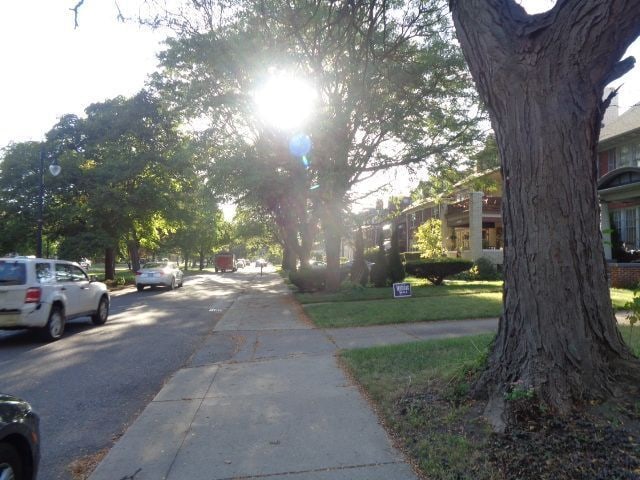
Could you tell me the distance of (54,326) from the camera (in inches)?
416

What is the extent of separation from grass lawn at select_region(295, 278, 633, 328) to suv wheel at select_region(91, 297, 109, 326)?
5.45m

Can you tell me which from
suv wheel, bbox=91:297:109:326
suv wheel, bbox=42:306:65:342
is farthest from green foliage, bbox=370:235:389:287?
suv wheel, bbox=42:306:65:342

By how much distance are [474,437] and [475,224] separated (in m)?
26.1

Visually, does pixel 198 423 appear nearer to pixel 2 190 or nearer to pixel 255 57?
pixel 255 57

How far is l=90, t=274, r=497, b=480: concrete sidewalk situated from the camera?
12.7 feet

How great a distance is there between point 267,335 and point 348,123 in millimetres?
9202

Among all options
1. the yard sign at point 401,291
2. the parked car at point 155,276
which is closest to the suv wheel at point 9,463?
the yard sign at point 401,291

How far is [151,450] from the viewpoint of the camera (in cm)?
434

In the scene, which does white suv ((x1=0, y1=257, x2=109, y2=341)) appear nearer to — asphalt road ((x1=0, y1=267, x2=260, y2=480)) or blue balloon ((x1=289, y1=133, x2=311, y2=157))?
asphalt road ((x1=0, y1=267, x2=260, y2=480))

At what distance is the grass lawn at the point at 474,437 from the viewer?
132 inches

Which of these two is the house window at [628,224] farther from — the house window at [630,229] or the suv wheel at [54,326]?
the suv wheel at [54,326]

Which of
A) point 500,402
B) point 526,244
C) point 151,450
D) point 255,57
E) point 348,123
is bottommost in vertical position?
point 151,450

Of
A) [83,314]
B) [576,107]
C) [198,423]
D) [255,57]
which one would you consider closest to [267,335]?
[83,314]

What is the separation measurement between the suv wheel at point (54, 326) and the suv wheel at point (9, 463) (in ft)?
26.9
